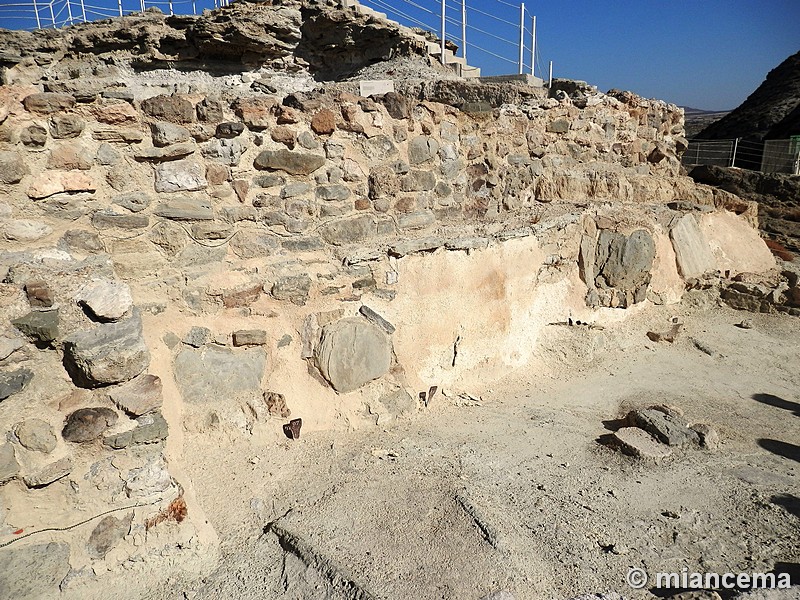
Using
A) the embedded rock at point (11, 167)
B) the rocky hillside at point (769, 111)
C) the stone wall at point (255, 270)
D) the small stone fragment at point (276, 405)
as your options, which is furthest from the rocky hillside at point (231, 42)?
the rocky hillside at point (769, 111)

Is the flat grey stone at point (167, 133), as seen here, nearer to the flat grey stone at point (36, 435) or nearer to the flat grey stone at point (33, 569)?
the flat grey stone at point (36, 435)

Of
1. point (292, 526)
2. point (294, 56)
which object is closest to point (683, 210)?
point (292, 526)

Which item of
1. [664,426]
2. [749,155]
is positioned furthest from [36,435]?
[749,155]

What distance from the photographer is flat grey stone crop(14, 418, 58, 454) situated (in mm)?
1953

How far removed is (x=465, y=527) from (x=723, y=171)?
7595mm

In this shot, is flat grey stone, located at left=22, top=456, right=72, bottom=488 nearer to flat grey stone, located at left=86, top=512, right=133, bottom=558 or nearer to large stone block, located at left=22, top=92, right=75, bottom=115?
flat grey stone, located at left=86, top=512, right=133, bottom=558

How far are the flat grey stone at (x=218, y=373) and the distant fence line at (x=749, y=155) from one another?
9309 millimetres

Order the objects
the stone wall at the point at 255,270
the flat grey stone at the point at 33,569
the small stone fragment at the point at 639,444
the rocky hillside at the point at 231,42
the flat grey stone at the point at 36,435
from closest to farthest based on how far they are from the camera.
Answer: the flat grey stone at the point at 33,569
the flat grey stone at the point at 36,435
the stone wall at the point at 255,270
the small stone fragment at the point at 639,444
the rocky hillside at the point at 231,42

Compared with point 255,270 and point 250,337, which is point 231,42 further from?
point 250,337

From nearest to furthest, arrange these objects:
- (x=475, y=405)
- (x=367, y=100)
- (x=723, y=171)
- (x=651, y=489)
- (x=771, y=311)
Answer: (x=651, y=489)
(x=367, y=100)
(x=475, y=405)
(x=771, y=311)
(x=723, y=171)

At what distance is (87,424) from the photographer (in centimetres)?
206

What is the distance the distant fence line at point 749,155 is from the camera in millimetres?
9289

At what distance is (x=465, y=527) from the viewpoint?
2162mm

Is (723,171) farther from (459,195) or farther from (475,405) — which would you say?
(475,405)
